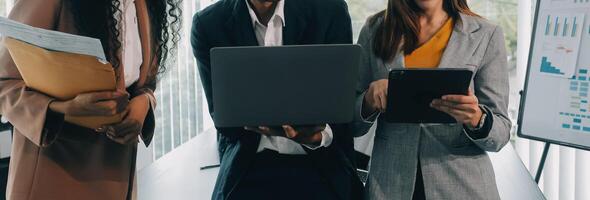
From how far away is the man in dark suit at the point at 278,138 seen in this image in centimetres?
153

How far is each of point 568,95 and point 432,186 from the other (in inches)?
26.0

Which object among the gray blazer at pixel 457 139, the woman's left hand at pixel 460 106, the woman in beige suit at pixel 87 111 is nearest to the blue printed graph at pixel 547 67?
the gray blazer at pixel 457 139

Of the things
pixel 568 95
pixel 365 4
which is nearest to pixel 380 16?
pixel 568 95

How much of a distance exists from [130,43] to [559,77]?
130 centimetres

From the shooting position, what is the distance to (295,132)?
1315mm

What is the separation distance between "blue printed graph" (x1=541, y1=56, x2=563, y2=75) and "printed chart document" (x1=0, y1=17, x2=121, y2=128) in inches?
54.0

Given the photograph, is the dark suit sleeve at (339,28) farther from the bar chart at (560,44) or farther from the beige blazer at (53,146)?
the bar chart at (560,44)

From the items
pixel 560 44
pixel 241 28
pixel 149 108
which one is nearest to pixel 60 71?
pixel 149 108

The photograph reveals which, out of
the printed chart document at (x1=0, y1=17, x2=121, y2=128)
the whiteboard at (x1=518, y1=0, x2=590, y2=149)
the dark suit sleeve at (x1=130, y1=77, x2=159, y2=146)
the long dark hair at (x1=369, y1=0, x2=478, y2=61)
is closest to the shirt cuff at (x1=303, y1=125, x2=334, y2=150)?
the long dark hair at (x1=369, y1=0, x2=478, y2=61)

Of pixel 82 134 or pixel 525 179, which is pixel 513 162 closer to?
pixel 525 179

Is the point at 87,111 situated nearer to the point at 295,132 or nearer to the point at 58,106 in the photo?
the point at 58,106

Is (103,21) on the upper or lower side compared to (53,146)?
upper

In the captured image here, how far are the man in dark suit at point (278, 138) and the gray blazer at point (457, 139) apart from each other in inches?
5.6

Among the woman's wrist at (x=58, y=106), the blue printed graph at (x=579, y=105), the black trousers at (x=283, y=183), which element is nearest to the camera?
the woman's wrist at (x=58, y=106)
